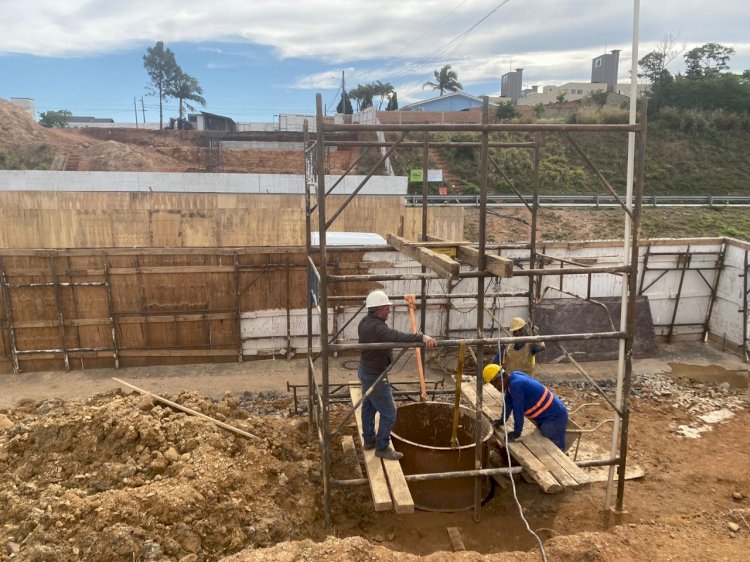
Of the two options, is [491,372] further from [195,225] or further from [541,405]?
[195,225]

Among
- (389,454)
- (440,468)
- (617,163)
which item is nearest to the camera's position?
(389,454)

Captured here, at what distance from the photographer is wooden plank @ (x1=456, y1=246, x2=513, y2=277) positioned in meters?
5.55

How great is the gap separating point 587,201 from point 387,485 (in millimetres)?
26748

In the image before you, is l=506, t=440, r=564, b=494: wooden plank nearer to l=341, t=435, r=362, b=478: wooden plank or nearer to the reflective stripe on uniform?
the reflective stripe on uniform

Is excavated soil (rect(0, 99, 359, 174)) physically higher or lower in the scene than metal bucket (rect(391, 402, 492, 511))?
higher

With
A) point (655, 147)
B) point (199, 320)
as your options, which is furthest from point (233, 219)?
point (655, 147)

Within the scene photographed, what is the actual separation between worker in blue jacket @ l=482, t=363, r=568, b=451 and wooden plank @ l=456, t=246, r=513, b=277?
1.50 m

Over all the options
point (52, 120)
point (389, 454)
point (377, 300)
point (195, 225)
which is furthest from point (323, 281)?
point (52, 120)

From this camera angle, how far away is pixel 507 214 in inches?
1025

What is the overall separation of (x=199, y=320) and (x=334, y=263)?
3317 mm

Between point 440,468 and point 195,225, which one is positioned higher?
point 195,225

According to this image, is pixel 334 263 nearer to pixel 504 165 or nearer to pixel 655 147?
pixel 504 165

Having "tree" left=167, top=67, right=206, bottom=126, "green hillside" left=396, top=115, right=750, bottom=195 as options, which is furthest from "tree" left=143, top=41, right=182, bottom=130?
"green hillside" left=396, top=115, right=750, bottom=195

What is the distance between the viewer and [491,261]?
592 centimetres
